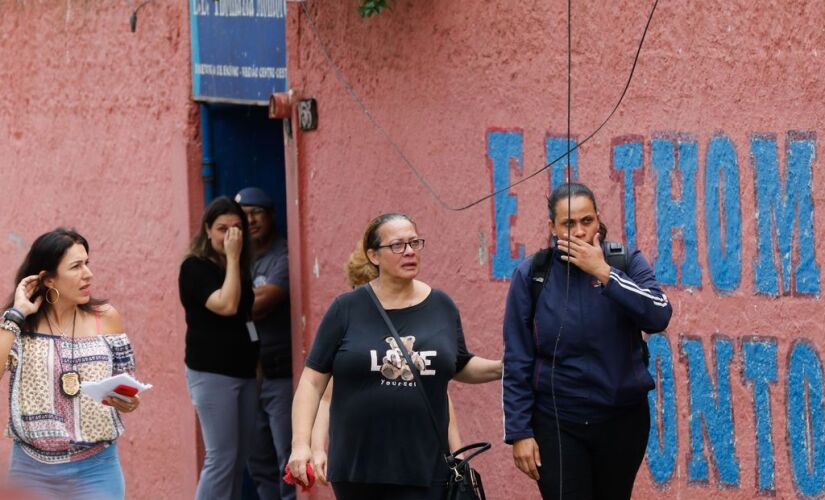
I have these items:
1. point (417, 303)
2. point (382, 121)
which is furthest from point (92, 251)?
point (417, 303)

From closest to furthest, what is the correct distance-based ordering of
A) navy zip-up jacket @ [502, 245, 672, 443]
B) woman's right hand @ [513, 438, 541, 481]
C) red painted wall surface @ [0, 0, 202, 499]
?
navy zip-up jacket @ [502, 245, 672, 443] → woman's right hand @ [513, 438, 541, 481] → red painted wall surface @ [0, 0, 202, 499]

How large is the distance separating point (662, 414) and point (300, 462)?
1.70 m

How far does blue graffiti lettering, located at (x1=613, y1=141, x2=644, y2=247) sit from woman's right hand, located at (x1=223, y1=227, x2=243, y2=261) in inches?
97.3

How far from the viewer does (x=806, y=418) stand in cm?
603

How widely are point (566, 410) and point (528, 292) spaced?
467 millimetres

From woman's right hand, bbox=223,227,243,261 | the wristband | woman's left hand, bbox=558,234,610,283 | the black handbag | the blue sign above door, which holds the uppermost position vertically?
the blue sign above door

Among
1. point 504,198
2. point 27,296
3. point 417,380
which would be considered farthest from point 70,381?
point 504,198

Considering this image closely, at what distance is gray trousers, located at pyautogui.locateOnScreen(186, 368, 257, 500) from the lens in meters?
8.37

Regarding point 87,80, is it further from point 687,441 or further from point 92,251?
point 687,441

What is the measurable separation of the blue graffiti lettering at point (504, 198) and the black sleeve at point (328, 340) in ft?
5.11

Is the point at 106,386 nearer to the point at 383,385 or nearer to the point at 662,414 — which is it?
the point at 383,385

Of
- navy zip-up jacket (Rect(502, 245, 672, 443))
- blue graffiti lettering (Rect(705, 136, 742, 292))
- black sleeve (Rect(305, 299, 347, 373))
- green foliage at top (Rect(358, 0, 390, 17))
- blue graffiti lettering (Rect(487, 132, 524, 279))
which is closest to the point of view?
navy zip-up jacket (Rect(502, 245, 672, 443))

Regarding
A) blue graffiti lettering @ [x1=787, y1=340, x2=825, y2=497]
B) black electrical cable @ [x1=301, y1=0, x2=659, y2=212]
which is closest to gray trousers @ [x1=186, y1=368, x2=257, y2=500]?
black electrical cable @ [x1=301, y1=0, x2=659, y2=212]

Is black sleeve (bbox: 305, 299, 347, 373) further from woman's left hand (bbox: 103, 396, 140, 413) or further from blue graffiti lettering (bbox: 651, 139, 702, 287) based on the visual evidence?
blue graffiti lettering (bbox: 651, 139, 702, 287)
